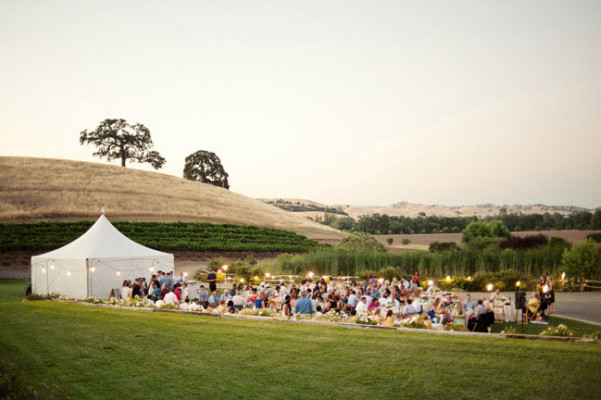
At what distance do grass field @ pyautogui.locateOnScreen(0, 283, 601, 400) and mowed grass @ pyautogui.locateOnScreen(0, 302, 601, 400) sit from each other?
2cm

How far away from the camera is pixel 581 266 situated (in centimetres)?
2030

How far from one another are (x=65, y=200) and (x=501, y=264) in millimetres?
46059

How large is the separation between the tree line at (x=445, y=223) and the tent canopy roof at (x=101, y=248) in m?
62.7

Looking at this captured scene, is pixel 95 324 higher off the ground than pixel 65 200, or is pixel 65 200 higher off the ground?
pixel 65 200

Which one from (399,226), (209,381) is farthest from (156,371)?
(399,226)

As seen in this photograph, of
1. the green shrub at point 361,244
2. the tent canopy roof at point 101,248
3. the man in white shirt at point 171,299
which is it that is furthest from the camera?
the green shrub at point 361,244

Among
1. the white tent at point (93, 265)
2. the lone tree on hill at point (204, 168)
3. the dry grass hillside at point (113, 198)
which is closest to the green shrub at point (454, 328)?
the white tent at point (93, 265)

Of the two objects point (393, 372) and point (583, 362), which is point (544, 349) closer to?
point (583, 362)

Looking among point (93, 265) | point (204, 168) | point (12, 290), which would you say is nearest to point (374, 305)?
point (93, 265)

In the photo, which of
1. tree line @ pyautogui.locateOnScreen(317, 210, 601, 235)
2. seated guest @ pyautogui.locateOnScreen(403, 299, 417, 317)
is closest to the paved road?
seated guest @ pyautogui.locateOnScreen(403, 299, 417, 317)

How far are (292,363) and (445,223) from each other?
88998 millimetres

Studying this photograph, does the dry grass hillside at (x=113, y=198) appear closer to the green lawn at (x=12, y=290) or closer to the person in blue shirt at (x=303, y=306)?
the green lawn at (x=12, y=290)

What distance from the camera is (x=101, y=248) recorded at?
2045 centimetres

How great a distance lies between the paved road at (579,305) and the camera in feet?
46.4
